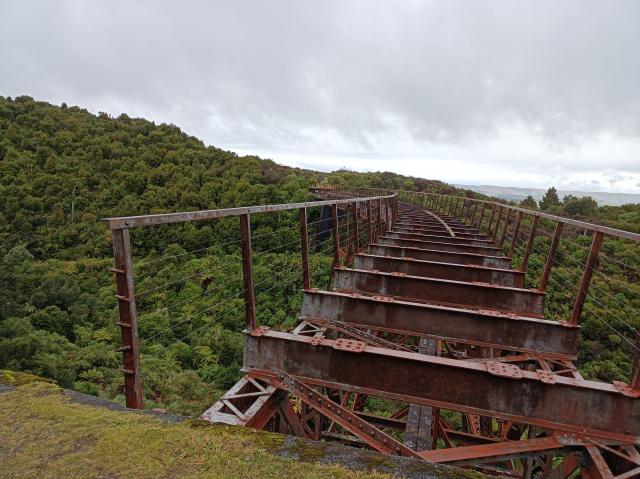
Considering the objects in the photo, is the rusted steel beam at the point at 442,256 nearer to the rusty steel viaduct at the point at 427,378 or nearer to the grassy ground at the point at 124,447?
the rusty steel viaduct at the point at 427,378

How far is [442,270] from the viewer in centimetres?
627

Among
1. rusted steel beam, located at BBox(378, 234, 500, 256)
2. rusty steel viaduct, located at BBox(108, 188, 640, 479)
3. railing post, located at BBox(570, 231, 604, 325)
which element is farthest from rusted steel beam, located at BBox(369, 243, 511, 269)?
railing post, located at BBox(570, 231, 604, 325)

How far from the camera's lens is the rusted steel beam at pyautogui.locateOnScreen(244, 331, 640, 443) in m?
2.86

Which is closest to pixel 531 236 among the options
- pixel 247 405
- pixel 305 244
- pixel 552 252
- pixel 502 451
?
pixel 552 252

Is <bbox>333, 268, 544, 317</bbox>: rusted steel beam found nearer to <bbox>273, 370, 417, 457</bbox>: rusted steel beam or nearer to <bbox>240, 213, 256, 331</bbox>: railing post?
<bbox>240, 213, 256, 331</bbox>: railing post

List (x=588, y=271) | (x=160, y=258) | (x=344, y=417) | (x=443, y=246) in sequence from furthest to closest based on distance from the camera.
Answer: (x=443, y=246)
(x=160, y=258)
(x=588, y=271)
(x=344, y=417)

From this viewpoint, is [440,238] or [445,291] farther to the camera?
[440,238]

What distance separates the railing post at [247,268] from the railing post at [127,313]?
1038mm

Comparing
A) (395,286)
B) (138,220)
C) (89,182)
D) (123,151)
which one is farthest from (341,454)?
(123,151)

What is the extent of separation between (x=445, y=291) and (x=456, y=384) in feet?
7.44

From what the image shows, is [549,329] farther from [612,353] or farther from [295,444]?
[612,353]

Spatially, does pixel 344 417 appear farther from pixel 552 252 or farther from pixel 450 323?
pixel 552 252

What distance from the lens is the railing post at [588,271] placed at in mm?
3811

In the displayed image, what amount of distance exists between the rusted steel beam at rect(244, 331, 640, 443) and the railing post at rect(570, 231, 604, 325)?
49.2 inches
